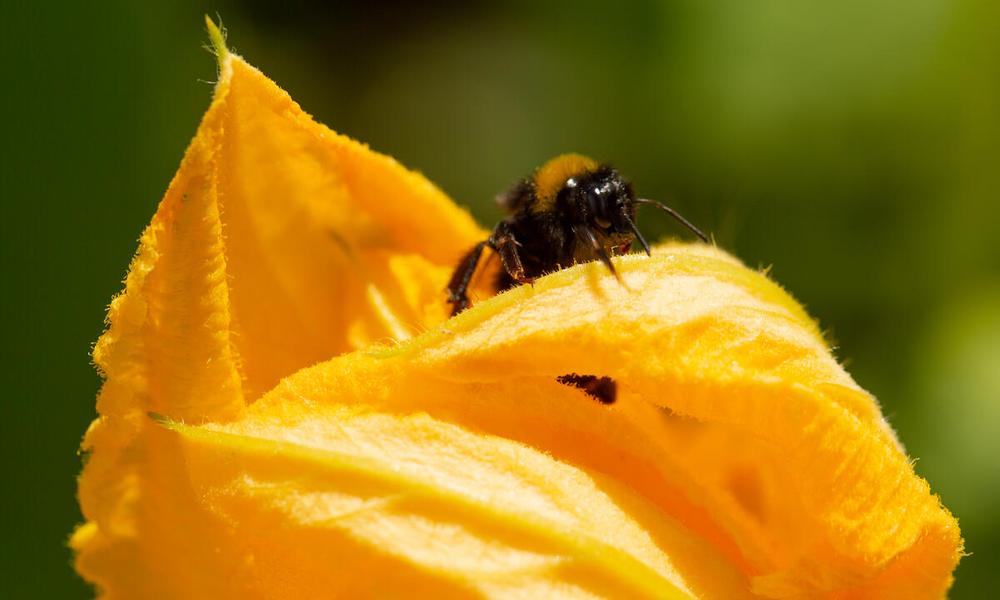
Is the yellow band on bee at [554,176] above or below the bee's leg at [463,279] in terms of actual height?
above

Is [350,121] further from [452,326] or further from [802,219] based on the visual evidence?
[452,326]

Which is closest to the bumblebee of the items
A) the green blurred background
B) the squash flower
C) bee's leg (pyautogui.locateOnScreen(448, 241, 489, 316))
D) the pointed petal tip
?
bee's leg (pyautogui.locateOnScreen(448, 241, 489, 316))

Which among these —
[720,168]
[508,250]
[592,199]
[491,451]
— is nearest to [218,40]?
[508,250]

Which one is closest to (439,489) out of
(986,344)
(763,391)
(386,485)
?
(386,485)

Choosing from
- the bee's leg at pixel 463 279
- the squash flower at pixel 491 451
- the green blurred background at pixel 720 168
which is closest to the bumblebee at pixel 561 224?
the bee's leg at pixel 463 279

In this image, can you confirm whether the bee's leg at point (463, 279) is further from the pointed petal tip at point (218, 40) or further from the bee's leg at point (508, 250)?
the pointed petal tip at point (218, 40)

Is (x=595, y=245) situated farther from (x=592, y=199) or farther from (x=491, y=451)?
(x=491, y=451)

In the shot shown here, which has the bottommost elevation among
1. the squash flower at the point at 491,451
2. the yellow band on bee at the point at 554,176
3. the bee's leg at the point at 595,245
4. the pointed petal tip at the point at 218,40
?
the squash flower at the point at 491,451

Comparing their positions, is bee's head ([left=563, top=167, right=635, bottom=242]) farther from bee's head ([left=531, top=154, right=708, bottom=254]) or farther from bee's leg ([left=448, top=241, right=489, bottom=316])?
bee's leg ([left=448, top=241, right=489, bottom=316])
